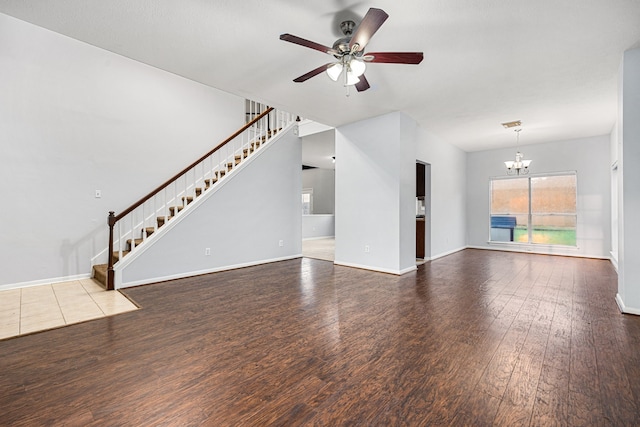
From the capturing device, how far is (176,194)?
19.0ft

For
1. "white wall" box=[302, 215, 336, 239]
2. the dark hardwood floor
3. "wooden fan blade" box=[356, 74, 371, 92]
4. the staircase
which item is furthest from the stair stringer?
"white wall" box=[302, 215, 336, 239]

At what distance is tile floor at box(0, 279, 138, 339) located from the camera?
9.59ft

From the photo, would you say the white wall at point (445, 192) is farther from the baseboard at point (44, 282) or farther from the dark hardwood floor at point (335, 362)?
the baseboard at point (44, 282)

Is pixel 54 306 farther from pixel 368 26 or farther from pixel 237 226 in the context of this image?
pixel 368 26

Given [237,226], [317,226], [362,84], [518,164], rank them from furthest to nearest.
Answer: [317,226] < [518,164] < [237,226] < [362,84]

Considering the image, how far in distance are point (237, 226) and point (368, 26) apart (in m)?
4.29

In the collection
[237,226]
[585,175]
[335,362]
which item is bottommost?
[335,362]

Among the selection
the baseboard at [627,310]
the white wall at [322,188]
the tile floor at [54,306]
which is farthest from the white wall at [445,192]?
the white wall at [322,188]

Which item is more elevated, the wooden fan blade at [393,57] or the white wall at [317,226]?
the wooden fan blade at [393,57]

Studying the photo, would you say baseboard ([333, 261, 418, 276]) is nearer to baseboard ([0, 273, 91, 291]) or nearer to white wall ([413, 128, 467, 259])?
white wall ([413, 128, 467, 259])

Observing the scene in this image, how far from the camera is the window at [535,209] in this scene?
7109mm

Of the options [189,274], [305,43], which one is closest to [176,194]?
[189,274]

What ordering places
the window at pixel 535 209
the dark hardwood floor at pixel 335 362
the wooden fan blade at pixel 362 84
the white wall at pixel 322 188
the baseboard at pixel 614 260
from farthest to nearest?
the white wall at pixel 322 188
the window at pixel 535 209
the baseboard at pixel 614 260
the wooden fan blade at pixel 362 84
the dark hardwood floor at pixel 335 362

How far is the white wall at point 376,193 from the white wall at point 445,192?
48.5 inches
